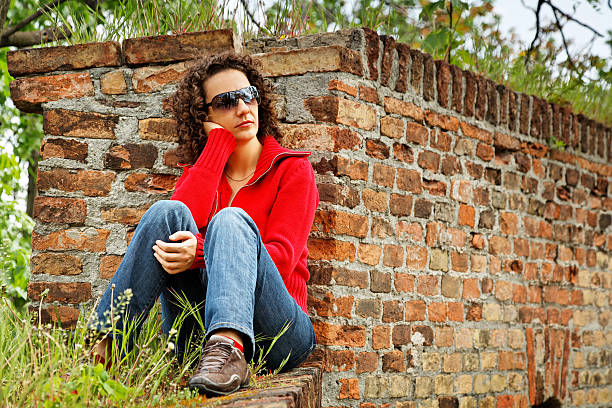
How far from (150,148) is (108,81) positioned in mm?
403

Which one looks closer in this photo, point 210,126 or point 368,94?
point 210,126

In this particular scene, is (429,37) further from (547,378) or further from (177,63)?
(547,378)

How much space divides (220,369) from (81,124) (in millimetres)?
1736

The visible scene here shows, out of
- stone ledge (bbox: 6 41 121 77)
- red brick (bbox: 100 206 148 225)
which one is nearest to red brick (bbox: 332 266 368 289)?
red brick (bbox: 100 206 148 225)

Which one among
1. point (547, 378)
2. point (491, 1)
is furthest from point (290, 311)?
point (491, 1)

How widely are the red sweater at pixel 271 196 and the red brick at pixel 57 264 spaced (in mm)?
815

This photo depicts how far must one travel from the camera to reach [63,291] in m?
3.08


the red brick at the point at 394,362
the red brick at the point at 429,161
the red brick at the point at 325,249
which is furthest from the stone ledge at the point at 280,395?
the red brick at the point at 429,161

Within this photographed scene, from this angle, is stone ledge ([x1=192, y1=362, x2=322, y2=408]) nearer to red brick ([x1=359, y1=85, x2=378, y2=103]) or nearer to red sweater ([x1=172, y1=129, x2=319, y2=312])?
red sweater ([x1=172, y1=129, x2=319, y2=312])

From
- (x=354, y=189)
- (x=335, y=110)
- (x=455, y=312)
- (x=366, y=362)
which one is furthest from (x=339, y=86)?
(x=455, y=312)

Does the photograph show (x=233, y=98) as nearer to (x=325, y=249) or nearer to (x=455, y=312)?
(x=325, y=249)

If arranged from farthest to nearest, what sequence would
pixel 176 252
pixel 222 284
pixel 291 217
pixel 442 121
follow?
pixel 442 121
pixel 291 217
pixel 176 252
pixel 222 284

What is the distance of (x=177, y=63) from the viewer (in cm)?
313

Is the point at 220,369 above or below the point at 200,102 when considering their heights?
below
